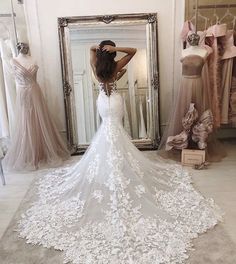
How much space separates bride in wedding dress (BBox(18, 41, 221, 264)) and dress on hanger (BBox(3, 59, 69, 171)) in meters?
0.48

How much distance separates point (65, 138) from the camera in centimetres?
364

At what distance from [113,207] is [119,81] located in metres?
1.65

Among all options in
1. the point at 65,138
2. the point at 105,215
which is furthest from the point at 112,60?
the point at 65,138

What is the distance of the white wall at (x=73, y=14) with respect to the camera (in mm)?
3312

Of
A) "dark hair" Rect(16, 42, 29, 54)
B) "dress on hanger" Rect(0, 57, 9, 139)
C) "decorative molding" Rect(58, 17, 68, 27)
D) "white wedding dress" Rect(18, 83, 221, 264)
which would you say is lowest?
"white wedding dress" Rect(18, 83, 221, 264)

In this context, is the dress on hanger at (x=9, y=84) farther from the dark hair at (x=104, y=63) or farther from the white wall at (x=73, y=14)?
the dark hair at (x=104, y=63)

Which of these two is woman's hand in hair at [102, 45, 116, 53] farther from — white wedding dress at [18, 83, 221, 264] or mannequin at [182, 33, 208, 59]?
mannequin at [182, 33, 208, 59]

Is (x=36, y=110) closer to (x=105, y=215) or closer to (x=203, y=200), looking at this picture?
(x=105, y=215)

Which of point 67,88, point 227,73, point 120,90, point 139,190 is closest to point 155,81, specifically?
point 120,90

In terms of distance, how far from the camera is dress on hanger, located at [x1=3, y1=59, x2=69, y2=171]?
310cm

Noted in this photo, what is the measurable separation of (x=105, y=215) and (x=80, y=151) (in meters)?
1.50

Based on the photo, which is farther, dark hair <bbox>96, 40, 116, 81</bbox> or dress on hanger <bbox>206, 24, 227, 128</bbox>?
dress on hanger <bbox>206, 24, 227, 128</bbox>

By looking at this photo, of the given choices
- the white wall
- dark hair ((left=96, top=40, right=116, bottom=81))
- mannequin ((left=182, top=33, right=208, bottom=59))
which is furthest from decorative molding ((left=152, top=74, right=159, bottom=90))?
dark hair ((left=96, top=40, right=116, bottom=81))

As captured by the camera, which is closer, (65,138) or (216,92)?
(216,92)
